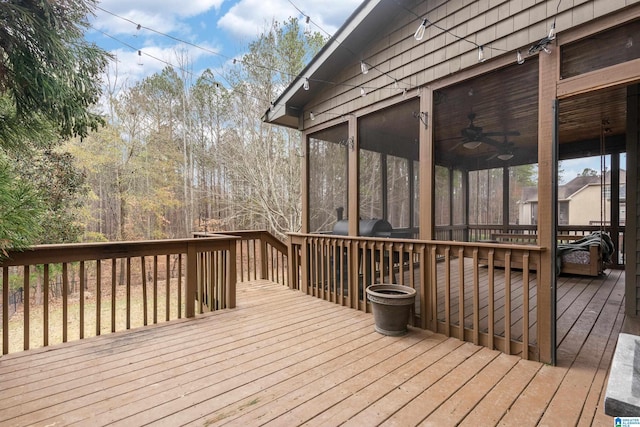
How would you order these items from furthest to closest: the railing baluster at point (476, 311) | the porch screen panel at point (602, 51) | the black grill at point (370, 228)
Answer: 1. the black grill at point (370, 228)
2. the railing baluster at point (476, 311)
3. the porch screen panel at point (602, 51)

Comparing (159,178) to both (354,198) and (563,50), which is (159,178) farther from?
(563,50)

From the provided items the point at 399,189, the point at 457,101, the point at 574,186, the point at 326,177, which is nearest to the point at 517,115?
the point at 457,101

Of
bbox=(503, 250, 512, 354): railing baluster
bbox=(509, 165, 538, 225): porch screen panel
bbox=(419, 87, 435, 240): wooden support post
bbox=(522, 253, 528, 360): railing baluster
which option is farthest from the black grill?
bbox=(509, 165, 538, 225): porch screen panel

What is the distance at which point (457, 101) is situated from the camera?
397 centimetres

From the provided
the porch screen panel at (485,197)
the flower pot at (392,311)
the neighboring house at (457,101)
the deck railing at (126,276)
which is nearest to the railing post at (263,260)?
the neighboring house at (457,101)

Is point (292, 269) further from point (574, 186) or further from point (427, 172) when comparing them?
point (574, 186)

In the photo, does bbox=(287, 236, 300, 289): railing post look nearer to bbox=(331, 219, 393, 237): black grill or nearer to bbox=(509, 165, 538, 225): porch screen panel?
bbox=(331, 219, 393, 237): black grill

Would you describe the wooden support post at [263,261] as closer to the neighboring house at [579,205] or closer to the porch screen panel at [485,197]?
the neighboring house at [579,205]

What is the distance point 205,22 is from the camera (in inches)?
418

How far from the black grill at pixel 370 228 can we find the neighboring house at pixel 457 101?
0.38 m

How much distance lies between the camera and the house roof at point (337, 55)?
383 centimetres

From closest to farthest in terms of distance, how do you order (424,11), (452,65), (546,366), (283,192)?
1. (546,366)
2. (452,65)
3. (424,11)
4. (283,192)

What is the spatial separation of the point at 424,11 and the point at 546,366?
150 inches

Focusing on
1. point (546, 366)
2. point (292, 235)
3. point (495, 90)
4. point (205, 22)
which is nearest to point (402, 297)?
point (546, 366)
